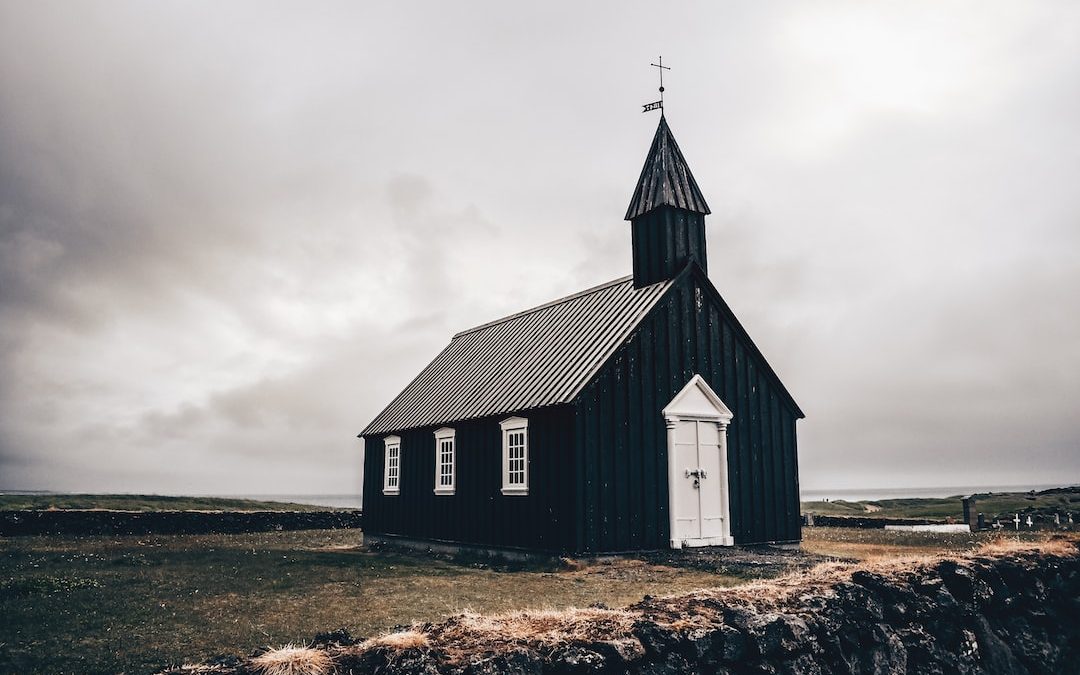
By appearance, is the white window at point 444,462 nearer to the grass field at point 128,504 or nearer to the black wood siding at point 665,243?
the black wood siding at point 665,243

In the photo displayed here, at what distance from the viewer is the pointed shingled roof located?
71.3 feet

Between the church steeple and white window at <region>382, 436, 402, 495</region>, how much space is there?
9699 millimetres

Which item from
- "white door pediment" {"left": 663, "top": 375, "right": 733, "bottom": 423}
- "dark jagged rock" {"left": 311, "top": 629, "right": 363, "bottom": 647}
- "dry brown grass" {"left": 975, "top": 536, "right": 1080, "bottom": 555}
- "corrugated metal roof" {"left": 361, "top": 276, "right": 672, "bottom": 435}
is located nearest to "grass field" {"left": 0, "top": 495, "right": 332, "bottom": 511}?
"corrugated metal roof" {"left": 361, "top": 276, "right": 672, "bottom": 435}

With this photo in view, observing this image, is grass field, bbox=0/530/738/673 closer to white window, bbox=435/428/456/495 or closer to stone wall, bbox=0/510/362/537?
white window, bbox=435/428/456/495

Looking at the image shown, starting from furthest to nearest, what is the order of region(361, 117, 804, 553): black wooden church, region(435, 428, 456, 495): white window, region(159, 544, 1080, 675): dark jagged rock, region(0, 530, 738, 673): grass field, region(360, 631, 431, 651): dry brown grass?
1. region(435, 428, 456, 495): white window
2. region(361, 117, 804, 553): black wooden church
3. region(0, 530, 738, 673): grass field
4. region(159, 544, 1080, 675): dark jagged rock
5. region(360, 631, 431, 651): dry brown grass

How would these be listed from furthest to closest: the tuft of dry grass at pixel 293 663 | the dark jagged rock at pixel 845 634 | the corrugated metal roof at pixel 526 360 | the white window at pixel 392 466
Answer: the white window at pixel 392 466
the corrugated metal roof at pixel 526 360
the dark jagged rock at pixel 845 634
the tuft of dry grass at pixel 293 663

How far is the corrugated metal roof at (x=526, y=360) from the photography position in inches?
756

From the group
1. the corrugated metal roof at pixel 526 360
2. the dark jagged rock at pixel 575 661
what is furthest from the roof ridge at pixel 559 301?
the dark jagged rock at pixel 575 661

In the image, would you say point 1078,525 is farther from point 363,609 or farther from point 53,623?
point 53,623

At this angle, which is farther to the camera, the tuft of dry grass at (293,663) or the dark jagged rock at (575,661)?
the dark jagged rock at (575,661)

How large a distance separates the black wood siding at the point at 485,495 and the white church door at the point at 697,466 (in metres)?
2.78

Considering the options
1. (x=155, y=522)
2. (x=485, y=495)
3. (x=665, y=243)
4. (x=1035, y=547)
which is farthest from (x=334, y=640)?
(x=155, y=522)

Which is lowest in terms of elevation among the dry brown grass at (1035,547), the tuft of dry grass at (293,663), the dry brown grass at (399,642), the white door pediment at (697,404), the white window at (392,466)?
the dry brown grass at (1035,547)

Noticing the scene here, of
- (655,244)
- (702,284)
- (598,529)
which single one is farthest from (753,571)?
(655,244)
